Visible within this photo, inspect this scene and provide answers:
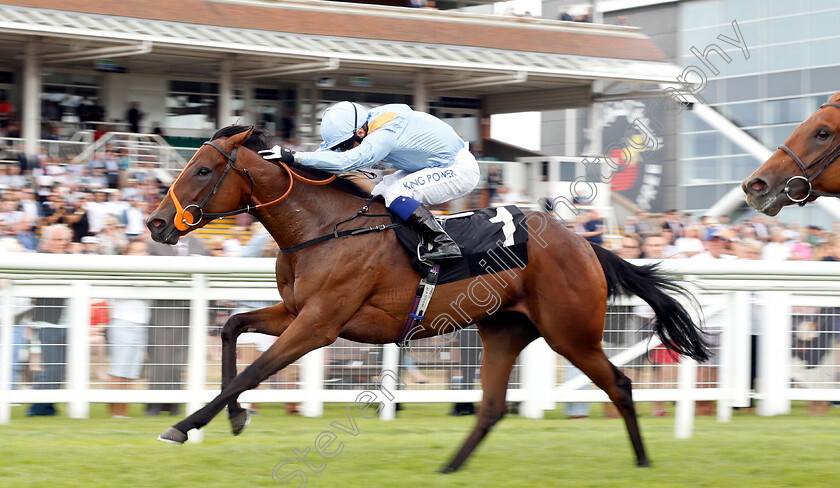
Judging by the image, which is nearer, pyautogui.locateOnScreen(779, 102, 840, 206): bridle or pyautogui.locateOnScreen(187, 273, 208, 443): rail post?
pyautogui.locateOnScreen(779, 102, 840, 206): bridle

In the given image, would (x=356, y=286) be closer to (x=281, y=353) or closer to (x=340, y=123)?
(x=281, y=353)

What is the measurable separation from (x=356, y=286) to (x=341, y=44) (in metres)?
11.4

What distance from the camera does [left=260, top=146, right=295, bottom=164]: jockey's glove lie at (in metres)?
4.41

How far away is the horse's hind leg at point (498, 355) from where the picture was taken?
479 centimetres

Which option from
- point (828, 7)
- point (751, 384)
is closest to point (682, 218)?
point (751, 384)

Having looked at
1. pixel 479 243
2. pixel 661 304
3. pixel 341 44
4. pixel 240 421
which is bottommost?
pixel 240 421

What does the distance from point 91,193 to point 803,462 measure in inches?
290

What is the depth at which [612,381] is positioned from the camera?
4.80 m

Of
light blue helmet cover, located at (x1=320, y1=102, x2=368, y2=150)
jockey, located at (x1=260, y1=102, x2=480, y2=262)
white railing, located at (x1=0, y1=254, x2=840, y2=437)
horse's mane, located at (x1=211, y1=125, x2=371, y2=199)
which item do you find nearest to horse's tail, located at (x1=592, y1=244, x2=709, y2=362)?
white railing, located at (x1=0, y1=254, x2=840, y2=437)

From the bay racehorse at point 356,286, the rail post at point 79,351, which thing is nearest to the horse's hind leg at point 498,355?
the bay racehorse at point 356,286

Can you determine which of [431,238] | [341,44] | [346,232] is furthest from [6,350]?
[341,44]

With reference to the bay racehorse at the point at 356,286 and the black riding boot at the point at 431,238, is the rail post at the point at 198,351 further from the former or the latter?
the black riding boot at the point at 431,238

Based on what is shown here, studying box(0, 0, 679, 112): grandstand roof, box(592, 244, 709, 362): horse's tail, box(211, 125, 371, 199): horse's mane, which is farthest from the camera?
box(0, 0, 679, 112): grandstand roof

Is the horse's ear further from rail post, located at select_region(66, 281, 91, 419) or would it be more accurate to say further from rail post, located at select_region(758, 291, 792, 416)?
rail post, located at select_region(758, 291, 792, 416)
